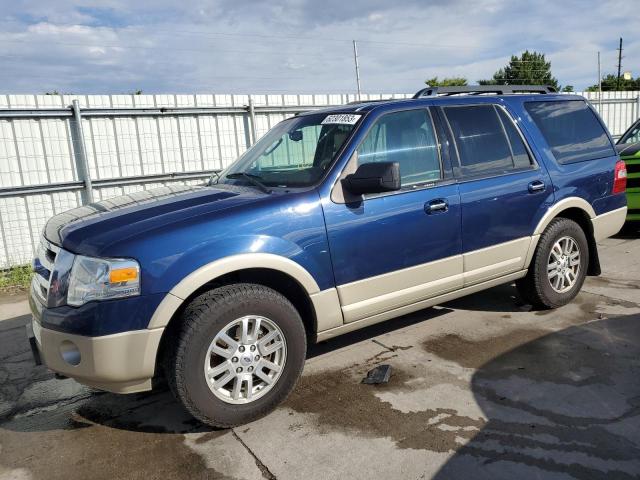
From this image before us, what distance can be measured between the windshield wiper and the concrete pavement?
140 cm

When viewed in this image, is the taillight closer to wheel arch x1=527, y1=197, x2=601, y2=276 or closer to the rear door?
wheel arch x1=527, y1=197, x2=601, y2=276

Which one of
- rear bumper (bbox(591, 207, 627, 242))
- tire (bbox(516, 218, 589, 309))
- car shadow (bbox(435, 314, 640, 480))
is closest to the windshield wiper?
car shadow (bbox(435, 314, 640, 480))

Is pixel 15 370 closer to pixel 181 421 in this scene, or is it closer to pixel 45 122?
pixel 181 421

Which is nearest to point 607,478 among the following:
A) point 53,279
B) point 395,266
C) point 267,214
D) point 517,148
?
point 395,266

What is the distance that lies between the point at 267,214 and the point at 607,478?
2.22 metres

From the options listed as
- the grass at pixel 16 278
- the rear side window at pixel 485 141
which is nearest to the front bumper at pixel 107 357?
the rear side window at pixel 485 141

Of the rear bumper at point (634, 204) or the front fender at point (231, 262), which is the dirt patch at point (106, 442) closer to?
the front fender at point (231, 262)

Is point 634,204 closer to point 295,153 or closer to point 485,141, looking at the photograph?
point 485,141

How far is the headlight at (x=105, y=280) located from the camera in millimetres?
2781

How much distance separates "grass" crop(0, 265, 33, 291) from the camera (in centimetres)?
716

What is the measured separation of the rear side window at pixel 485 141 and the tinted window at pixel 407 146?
25cm

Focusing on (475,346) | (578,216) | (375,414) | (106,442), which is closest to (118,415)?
(106,442)

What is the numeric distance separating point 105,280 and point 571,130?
424cm

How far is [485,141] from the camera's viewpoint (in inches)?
169
